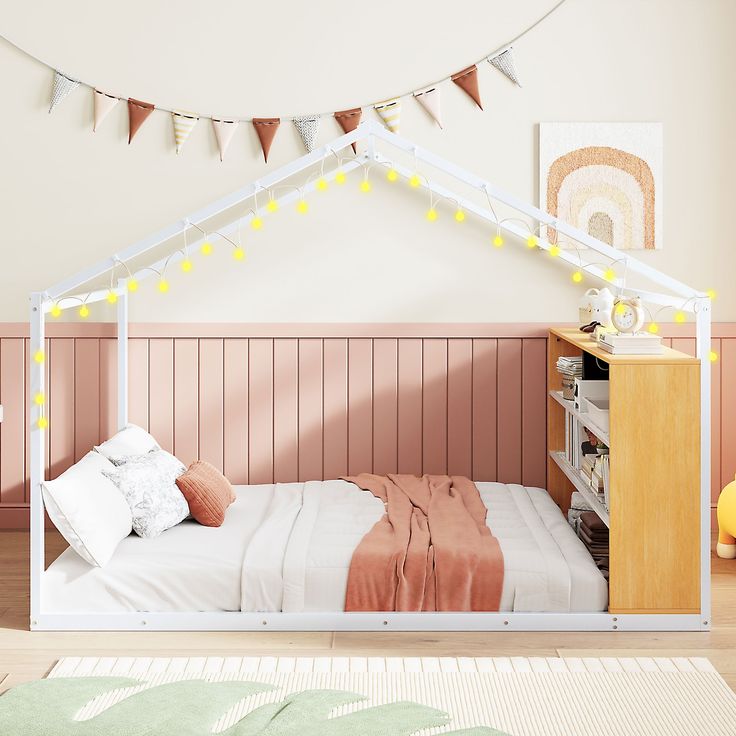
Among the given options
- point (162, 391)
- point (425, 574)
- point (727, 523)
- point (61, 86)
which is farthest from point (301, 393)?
point (727, 523)

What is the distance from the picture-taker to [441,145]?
12.5ft

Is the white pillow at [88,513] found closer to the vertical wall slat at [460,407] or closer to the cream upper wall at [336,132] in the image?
the cream upper wall at [336,132]

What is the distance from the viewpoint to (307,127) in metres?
3.77

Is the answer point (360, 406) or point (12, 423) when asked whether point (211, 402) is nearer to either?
point (360, 406)

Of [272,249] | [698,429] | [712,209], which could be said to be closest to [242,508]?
[272,249]

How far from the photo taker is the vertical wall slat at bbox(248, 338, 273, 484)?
3877 mm

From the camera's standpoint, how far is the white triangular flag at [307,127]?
377cm

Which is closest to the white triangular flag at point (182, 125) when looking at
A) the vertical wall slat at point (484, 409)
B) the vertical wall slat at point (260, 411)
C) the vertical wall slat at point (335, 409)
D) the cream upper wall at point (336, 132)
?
the cream upper wall at point (336, 132)

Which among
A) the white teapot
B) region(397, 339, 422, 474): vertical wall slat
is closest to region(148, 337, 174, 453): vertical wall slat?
region(397, 339, 422, 474): vertical wall slat

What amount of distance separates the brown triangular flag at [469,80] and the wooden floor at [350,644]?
2.13 meters

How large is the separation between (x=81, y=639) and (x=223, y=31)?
2384 mm

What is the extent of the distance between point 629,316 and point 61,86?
2.39 m

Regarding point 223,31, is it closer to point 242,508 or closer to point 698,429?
point 242,508

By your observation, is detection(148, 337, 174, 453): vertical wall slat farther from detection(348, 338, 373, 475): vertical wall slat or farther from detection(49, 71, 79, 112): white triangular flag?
detection(49, 71, 79, 112): white triangular flag
